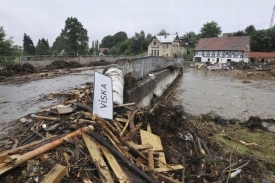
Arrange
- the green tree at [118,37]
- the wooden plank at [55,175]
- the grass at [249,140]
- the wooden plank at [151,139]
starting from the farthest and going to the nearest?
the green tree at [118,37] → the grass at [249,140] → the wooden plank at [151,139] → the wooden plank at [55,175]

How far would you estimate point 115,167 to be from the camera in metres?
3.41

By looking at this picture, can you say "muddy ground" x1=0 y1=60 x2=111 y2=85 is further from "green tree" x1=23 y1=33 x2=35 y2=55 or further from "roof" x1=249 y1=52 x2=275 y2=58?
"green tree" x1=23 y1=33 x2=35 y2=55

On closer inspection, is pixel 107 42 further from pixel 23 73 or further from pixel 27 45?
pixel 23 73

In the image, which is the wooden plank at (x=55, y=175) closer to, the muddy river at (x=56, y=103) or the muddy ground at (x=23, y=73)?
the muddy river at (x=56, y=103)

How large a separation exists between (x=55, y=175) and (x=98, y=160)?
85 centimetres

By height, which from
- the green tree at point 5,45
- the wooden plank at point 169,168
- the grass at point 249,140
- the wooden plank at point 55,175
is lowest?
the grass at point 249,140

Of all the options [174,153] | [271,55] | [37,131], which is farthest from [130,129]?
[271,55]

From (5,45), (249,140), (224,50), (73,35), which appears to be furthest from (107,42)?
(249,140)

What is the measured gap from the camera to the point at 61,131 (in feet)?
13.4

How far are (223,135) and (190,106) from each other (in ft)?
17.4

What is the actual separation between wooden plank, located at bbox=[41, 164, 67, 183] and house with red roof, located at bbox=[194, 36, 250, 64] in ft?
205

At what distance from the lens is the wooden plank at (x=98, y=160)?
3.20 meters

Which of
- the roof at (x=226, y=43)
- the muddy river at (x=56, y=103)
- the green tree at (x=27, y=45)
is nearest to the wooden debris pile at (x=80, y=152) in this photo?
the muddy river at (x=56, y=103)

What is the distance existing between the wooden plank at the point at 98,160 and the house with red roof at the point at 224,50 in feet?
203
